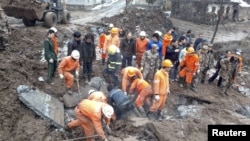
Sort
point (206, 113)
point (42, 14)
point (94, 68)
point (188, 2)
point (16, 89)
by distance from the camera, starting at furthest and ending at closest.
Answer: point (188, 2) → point (42, 14) → point (94, 68) → point (206, 113) → point (16, 89)

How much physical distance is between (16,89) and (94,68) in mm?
3039

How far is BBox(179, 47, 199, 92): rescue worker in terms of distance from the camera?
8.99 m

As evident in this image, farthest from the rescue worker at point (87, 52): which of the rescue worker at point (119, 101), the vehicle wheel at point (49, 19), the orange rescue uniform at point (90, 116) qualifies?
the vehicle wheel at point (49, 19)

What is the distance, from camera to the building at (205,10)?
72.8ft

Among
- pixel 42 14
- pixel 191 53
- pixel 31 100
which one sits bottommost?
pixel 31 100

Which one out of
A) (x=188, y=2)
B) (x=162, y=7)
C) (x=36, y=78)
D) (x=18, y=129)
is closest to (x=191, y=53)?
(x=36, y=78)

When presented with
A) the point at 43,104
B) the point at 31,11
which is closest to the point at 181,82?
the point at 43,104

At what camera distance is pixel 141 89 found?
24.3ft

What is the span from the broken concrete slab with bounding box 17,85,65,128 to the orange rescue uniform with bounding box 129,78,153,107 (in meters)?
1.86

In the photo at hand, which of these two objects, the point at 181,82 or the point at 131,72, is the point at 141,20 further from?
the point at 131,72

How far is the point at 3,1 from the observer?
15.2 metres

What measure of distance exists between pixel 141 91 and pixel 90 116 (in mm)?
2032

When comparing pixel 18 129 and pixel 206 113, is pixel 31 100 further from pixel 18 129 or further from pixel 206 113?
pixel 206 113

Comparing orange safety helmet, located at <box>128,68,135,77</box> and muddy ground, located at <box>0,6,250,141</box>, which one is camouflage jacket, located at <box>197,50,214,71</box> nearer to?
muddy ground, located at <box>0,6,250,141</box>
